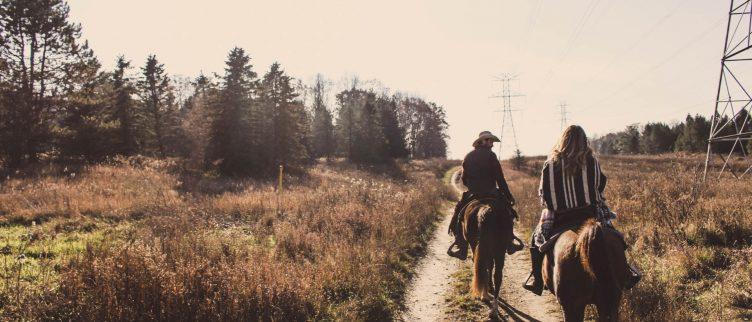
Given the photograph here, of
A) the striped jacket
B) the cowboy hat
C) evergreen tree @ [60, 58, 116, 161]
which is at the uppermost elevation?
evergreen tree @ [60, 58, 116, 161]

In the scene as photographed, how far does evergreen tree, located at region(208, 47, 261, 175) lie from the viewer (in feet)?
102

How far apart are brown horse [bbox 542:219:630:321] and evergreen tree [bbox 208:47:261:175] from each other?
30.1 m

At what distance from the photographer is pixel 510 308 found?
6488 mm

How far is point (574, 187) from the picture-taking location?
452cm

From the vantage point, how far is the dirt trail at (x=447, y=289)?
6.26 m

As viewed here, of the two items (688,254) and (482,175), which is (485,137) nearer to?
(482,175)

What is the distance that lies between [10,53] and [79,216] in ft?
63.4

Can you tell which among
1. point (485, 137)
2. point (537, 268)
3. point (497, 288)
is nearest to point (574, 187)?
point (537, 268)

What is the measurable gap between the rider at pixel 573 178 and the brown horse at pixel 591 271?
691 mm

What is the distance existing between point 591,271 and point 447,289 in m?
4.43

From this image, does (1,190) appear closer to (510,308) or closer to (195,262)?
(195,262)

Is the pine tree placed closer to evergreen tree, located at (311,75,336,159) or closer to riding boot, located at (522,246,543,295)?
evergreen tree, located at (311,75,336,159)

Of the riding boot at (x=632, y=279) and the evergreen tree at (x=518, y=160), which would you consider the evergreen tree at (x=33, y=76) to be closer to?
the riding boot at (x=632, y=279)

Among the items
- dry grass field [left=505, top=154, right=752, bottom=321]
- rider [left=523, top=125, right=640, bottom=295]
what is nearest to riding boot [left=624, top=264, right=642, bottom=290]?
rider [left=523, top=125, right=640, bottom=295]
